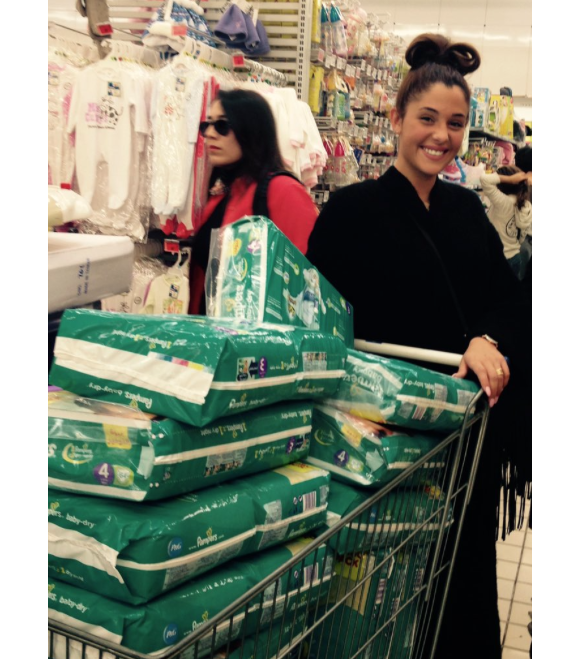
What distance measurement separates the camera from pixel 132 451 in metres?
1.13

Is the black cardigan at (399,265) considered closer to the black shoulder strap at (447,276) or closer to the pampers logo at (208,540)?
the black shoulder strap at (447,276)

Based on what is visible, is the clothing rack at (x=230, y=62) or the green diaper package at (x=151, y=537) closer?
the green diaper package at (x=151, y=537)

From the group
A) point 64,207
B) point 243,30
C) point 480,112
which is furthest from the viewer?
point 480,112

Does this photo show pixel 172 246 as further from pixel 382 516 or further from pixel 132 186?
pixel 382 516

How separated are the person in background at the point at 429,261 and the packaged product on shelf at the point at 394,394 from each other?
0.33 metres

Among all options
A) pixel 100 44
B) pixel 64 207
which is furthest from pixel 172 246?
pixel 64 207

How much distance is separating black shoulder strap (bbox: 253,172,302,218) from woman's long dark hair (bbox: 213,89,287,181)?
16 cm

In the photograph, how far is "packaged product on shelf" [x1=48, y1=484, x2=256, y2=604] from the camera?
1104 millimetres

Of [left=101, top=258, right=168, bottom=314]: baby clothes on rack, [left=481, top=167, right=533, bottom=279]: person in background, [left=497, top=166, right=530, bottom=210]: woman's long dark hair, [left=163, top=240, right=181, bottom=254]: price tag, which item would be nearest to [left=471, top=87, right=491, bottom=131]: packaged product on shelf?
[left=497, top=166, right=530, bottom=210]: woman's long dark hair

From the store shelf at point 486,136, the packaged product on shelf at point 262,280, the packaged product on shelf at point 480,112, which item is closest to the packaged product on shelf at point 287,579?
the packaged product on shelf at point 262,280

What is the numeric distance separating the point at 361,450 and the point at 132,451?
0.52 m

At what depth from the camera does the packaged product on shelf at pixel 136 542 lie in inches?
43.5

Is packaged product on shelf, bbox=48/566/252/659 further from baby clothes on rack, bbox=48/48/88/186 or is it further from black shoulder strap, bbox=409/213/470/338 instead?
baby clothes on rack, bbox=48/48/88/186
